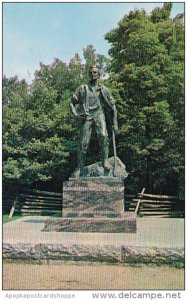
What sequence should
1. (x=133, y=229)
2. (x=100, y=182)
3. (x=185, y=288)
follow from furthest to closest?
(x=100, y=182) < (x=133, y=229) < (x=185, y=288)

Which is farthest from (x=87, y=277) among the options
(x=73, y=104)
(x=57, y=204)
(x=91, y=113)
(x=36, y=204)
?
(x=36, y=204)

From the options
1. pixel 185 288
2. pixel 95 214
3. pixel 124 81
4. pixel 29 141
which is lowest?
pixel 185 288

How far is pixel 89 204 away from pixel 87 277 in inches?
97.5

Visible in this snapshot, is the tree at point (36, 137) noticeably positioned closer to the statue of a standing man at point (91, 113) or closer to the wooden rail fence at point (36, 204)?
the wooden rail fence at point (36, 204)

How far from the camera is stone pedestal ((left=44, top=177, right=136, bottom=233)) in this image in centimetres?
777

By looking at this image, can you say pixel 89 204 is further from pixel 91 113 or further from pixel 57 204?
pixel 57 204

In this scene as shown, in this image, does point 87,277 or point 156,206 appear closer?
point 87,277

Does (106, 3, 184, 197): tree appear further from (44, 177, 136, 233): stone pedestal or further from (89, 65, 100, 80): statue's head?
(44, 177, 136, 233): stone pedestal

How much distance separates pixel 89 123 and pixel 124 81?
25.2 feet

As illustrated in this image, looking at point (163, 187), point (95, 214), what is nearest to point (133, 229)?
point (95, 214)

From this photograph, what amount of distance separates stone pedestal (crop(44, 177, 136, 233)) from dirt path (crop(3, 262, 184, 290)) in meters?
1.41

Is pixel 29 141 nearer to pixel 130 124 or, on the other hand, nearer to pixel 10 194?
pixel 10 194

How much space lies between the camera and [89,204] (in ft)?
26.5

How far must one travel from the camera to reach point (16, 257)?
21.5 feet
